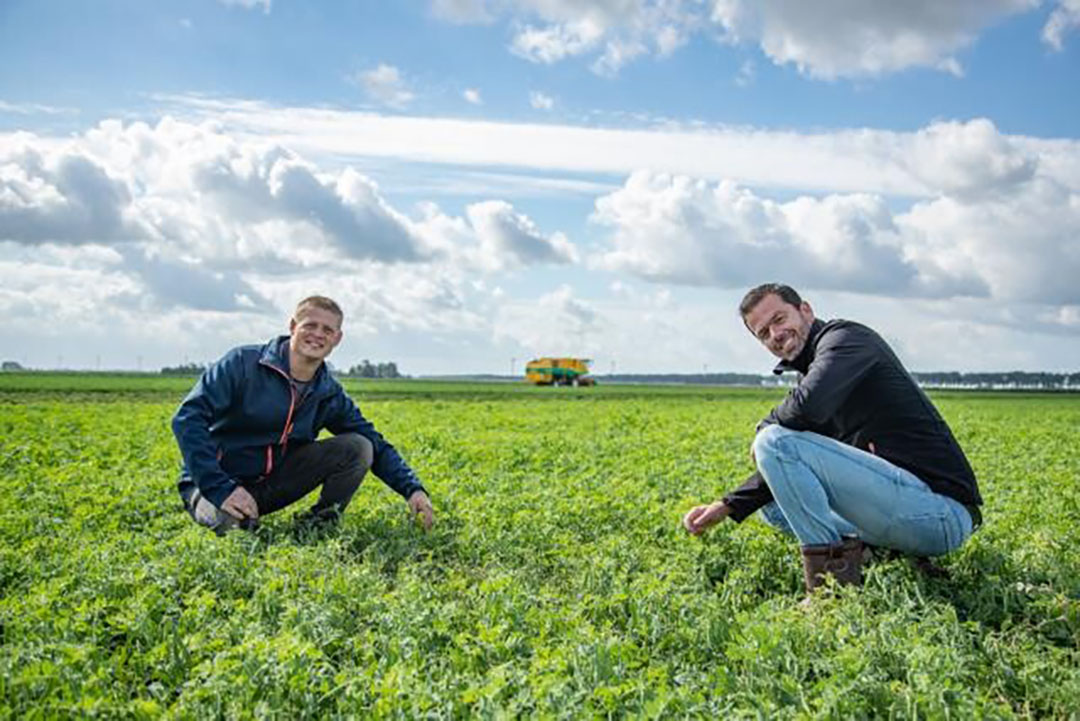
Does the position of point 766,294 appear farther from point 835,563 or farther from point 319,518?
point 319,518

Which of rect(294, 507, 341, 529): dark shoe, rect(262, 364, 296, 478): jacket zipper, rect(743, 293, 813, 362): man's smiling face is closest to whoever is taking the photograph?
rect(743, 293, 813, 362): man's smiling face

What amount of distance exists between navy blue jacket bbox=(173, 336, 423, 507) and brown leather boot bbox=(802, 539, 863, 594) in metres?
3.26

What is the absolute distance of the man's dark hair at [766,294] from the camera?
5.48 metres

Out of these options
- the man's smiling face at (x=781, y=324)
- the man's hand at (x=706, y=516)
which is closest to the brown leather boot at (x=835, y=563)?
the man's hand at (x=706, y=516)

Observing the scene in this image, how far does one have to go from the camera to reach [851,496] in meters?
5.20

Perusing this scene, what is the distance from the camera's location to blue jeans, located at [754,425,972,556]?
516 centimetres

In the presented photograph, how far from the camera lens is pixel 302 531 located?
6863 millimetres

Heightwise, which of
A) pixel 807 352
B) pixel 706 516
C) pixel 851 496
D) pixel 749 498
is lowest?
pixel 706 516

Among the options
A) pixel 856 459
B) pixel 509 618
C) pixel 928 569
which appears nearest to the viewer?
pixel 509 618

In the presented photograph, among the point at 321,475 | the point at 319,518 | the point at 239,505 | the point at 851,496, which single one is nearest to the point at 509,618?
the point at 851,496

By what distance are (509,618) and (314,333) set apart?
9.65 ft

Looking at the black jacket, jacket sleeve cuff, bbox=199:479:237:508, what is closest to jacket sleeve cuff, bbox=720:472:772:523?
the black jacket

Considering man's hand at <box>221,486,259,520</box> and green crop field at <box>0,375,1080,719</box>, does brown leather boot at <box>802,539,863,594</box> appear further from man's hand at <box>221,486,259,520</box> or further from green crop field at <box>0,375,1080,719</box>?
man's hand at <box>221,486,259,520</box>

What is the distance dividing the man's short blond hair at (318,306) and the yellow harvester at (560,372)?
317 ft
